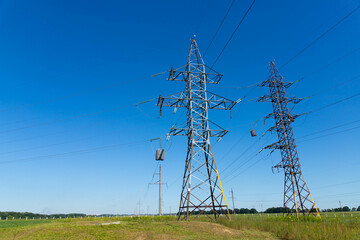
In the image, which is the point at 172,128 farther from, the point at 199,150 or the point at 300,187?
the point at 300,187

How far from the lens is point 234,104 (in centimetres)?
2350

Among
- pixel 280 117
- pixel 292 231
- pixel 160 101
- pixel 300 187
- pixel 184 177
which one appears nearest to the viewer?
pixel 292 231

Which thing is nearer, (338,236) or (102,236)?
(338,236)

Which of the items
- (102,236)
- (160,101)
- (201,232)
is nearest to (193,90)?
(160,101)

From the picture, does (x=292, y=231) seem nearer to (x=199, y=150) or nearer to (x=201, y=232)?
(x=201, y=232)

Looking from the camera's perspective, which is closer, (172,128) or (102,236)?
(102,236)

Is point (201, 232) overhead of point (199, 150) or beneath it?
beneath

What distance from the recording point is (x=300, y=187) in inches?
1140

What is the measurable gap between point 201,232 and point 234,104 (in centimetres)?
1353

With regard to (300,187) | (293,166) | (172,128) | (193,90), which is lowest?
(300,187)

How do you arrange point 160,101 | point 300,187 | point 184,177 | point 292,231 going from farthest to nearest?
point 300,187
point 160,101
point 184,177
point 292,231

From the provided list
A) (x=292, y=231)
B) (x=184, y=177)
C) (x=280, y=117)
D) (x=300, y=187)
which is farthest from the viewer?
(x=280, y=117)

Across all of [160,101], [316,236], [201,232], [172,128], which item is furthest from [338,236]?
[160,101]

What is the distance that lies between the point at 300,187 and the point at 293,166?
276 cm
